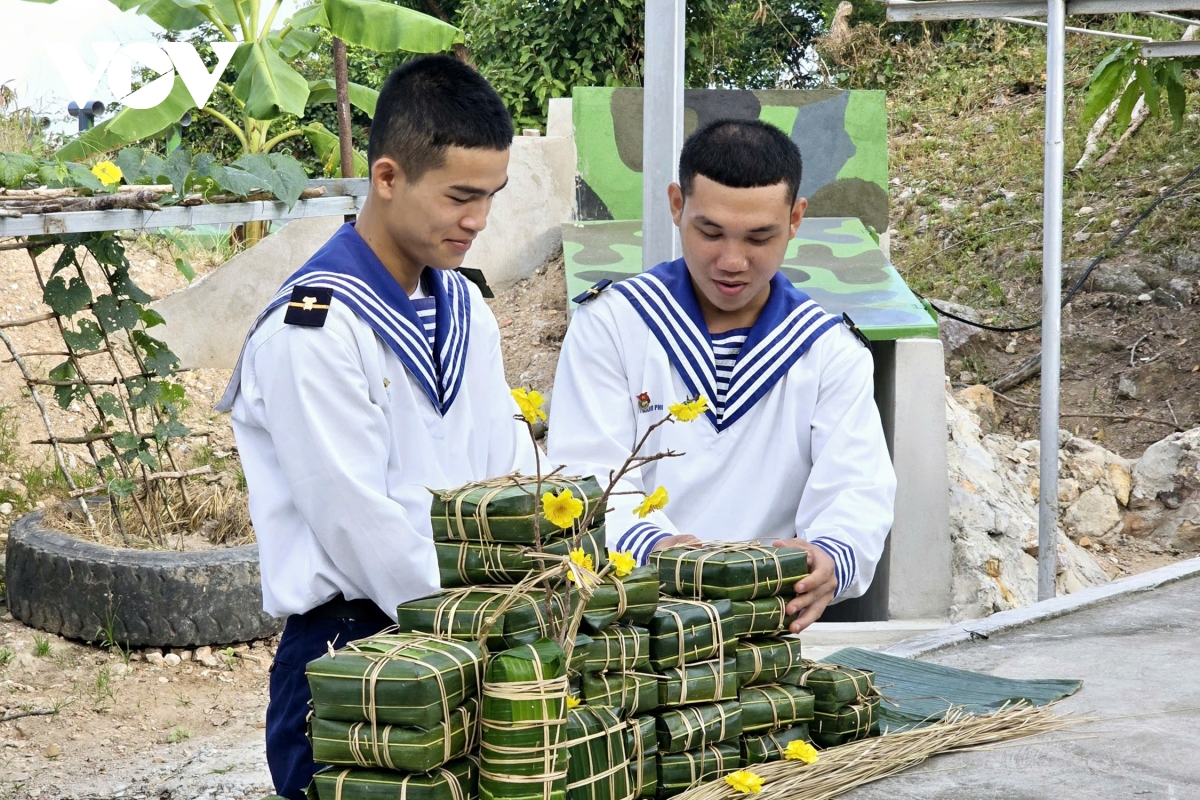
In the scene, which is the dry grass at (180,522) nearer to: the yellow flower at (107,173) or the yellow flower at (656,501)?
the yellow flower at (107,173)

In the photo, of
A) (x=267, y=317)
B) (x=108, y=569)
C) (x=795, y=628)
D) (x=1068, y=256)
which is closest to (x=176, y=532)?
(x=108, y=569)

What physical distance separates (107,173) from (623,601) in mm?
3564

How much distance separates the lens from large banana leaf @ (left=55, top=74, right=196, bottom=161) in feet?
24.8

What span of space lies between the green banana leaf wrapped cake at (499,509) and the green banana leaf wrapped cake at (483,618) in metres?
0.08

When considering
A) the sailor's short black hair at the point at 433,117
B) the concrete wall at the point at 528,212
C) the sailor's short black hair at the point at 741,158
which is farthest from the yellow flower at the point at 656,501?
the concrete wall at the point at 528,212

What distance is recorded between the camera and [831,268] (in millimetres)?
6027

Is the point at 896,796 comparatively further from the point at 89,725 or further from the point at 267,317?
the point at 89,725

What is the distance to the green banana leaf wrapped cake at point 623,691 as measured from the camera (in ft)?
5.65

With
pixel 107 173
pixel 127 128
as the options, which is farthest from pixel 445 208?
pixel 127 128

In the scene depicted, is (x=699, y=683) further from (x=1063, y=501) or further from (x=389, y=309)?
(x=1063, y=501)

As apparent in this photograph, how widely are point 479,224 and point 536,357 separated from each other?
475cm

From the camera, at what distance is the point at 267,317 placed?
2131mm

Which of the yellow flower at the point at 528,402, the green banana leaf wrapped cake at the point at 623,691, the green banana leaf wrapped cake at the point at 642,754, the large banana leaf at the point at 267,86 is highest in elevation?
the large banana leaf at the point at 267,86

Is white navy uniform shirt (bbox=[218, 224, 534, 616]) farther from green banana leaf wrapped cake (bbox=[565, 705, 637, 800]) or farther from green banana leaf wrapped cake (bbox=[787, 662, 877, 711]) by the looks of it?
green banana leaf wrapped cake (bbox=[787, 662, 877, 711])
